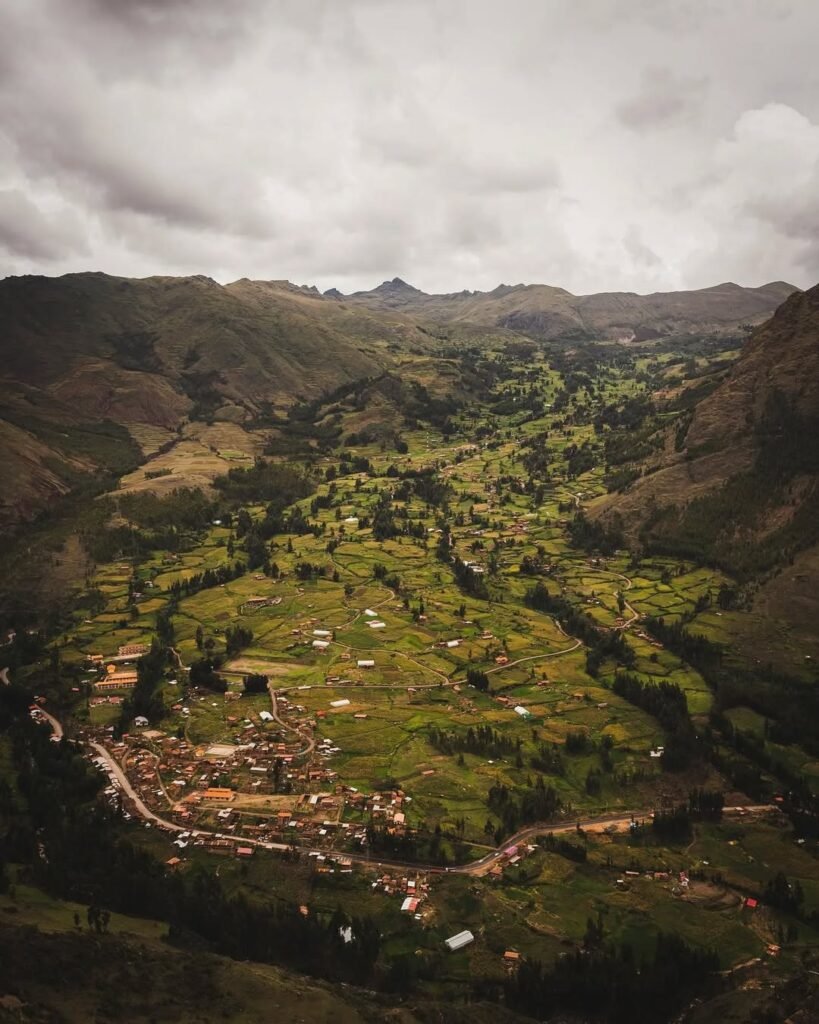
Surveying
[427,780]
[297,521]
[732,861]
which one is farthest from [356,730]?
[297,521]

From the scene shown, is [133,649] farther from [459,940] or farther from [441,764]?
[459,940]

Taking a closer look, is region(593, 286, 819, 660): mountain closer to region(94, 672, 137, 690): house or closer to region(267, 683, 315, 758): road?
region(267, 683, 315, 758): road

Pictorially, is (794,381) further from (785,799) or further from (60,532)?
(60,532)

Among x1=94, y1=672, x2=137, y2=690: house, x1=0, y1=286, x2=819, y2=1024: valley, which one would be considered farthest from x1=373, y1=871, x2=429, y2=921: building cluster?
x1=94, y1=672, x2=137, y2=690: house

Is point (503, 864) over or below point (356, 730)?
below

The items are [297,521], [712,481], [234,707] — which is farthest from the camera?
[297,521]

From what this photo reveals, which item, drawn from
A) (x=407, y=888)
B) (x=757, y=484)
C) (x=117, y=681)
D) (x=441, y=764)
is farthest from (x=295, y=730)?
(x=757, y=484)

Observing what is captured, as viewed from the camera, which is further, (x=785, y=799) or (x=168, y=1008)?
(x=785, y=799)
